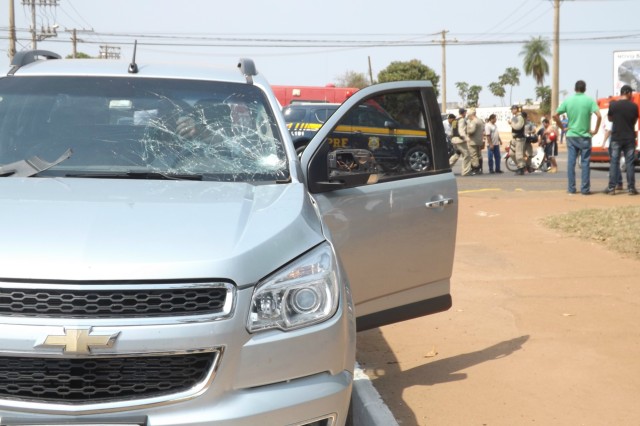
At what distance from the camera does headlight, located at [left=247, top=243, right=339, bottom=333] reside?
292 centimetres

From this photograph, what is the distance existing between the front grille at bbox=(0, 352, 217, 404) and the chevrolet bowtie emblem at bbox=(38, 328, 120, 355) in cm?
7

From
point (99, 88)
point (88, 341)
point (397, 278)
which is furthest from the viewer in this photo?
point (397, 278)

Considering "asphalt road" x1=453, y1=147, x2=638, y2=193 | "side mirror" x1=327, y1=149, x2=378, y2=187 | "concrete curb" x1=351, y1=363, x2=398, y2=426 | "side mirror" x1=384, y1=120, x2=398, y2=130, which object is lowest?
"concrete curb" x1=351, y1=363, x2=398, y2=426

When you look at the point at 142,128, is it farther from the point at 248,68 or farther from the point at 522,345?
the point at 522,345

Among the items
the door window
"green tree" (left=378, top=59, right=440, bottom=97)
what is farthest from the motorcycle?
"green tree" (left=378, top=59, right=440, bottom=97)

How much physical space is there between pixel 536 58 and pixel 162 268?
101 m

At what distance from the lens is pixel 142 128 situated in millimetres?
4238

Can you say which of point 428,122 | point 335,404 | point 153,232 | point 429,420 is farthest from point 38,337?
point 428,122

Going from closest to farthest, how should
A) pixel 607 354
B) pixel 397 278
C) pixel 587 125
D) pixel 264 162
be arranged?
1. pixel 264 162
2. pixel 397 278
3. pixel 607 354
4. pixel 587 125

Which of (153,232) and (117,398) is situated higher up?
(153,232)

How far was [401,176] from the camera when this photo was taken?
198 inches

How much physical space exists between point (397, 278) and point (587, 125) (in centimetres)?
1069

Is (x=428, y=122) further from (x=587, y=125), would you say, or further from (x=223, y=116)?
(x=587, y=125)

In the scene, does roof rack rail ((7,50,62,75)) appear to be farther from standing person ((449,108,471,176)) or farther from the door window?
standing person ((449,108,471,176))
